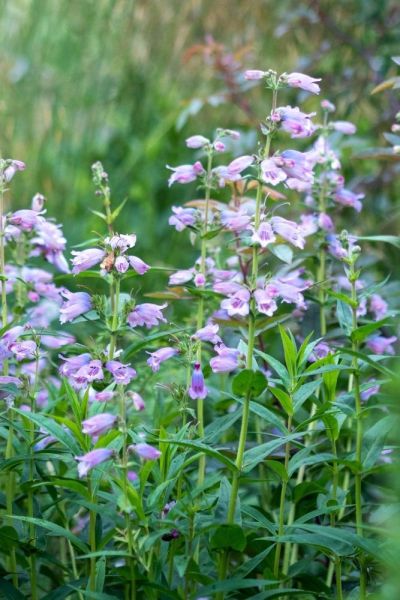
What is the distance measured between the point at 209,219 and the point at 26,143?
2.23 metres

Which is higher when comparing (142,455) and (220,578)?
(142,455)

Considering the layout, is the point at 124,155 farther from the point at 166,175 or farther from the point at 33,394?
the point at 33,394

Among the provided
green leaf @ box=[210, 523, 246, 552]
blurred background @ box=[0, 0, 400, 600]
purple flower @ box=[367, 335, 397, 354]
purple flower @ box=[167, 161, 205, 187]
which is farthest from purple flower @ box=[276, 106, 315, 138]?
blurred background @ box=[0, 0, 400, 600]

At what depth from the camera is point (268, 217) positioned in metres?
1.58

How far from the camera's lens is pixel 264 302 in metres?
1.38

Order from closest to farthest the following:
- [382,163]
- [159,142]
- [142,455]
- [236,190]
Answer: [142,455] < [236,190] < [382,163] < [159,142]

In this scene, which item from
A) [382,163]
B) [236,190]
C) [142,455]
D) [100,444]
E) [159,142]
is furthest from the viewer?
[159,142]

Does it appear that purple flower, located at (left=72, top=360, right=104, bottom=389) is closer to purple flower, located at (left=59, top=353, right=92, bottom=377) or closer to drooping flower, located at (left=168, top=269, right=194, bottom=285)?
purple flower, located at (left=59, top=353, right=92, bottom=377)

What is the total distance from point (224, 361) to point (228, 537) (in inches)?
9.9

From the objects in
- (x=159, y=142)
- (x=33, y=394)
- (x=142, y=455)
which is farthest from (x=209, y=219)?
(x=159, y=142)

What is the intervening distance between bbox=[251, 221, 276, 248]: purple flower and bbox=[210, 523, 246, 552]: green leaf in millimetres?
397

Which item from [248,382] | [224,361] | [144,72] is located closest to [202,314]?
[224,361]

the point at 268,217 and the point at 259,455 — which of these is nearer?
the point at 259,455

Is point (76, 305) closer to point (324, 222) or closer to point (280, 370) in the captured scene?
point (280, 370)
